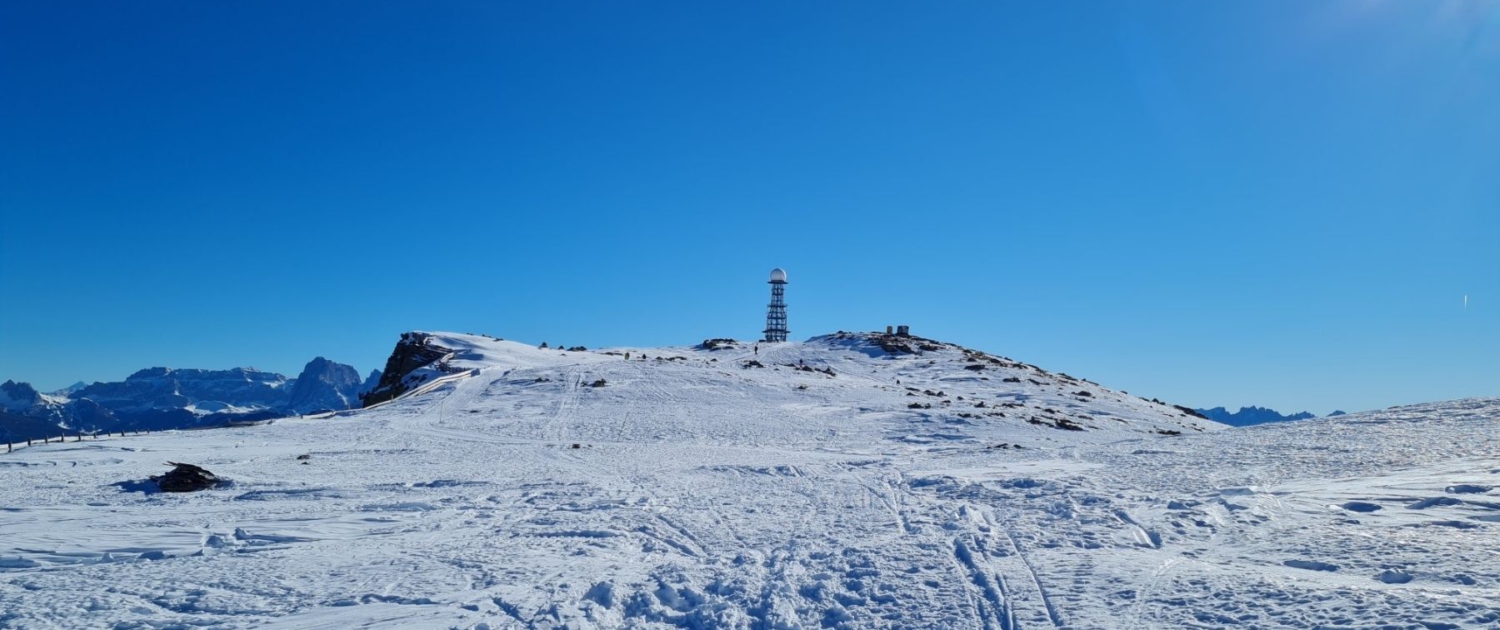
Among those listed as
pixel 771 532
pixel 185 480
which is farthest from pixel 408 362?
pixel 771 532

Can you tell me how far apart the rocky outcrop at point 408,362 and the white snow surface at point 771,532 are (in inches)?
766

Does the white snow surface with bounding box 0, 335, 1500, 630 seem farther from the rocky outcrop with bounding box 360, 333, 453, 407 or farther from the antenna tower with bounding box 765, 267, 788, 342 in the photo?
the antenna tower with bounding box 765, 267, 788, 342

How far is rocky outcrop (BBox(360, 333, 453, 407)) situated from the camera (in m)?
44.2

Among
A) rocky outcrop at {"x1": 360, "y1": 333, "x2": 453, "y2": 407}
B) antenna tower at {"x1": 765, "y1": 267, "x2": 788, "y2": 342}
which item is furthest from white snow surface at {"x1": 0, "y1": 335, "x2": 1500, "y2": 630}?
antenna tower at {"x1": 765, "y1": 267, "x2": 788, "y2": 342}

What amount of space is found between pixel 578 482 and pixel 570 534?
200 inches

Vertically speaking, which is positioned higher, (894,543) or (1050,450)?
(1050,450)

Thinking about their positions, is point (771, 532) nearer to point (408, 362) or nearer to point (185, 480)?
point (185, 480)

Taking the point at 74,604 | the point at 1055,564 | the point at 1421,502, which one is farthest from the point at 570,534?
the point at 1421,502

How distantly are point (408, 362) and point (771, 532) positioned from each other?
4393 centimetres

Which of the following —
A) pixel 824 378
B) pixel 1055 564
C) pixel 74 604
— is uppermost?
pixel 824 378

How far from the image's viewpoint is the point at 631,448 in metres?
23.6

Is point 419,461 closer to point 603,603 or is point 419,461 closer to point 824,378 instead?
point 603,603

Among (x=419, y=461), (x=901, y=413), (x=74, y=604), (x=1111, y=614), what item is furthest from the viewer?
(x=901, y=413)

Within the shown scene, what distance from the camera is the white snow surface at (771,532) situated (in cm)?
787
